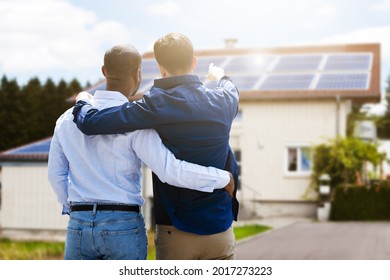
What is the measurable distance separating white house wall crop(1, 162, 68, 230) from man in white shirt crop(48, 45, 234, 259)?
35.0ft

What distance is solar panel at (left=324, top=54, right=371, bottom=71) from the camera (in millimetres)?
16219

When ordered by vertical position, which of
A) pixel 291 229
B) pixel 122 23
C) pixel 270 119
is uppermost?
pixel 122 23

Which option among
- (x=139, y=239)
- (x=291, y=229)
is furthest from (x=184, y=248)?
(x=291, y=229)

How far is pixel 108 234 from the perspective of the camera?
91.7 inches

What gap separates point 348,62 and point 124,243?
15.0m

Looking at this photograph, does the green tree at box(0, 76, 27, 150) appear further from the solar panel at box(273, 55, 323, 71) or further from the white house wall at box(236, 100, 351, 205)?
the solar panel at box(273, 55, 323, 71)

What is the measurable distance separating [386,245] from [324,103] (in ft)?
21.8

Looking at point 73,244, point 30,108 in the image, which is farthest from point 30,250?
point 30,108

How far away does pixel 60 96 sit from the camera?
2712cm

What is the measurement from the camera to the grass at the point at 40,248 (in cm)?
904

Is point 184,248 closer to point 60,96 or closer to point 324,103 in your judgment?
point 324,103

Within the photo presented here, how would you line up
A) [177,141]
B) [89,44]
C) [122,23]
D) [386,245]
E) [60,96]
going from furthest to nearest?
1. [60,96]
2. [386,245]
3. [89,44]
4. [122,23]
5. [177,141]

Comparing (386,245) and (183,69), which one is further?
(386,245)

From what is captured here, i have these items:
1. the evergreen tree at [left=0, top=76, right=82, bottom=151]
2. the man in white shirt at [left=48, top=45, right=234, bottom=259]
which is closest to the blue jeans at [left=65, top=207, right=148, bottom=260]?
the man in white shirt at [left=48, top=45, right=234, bottom=259]
